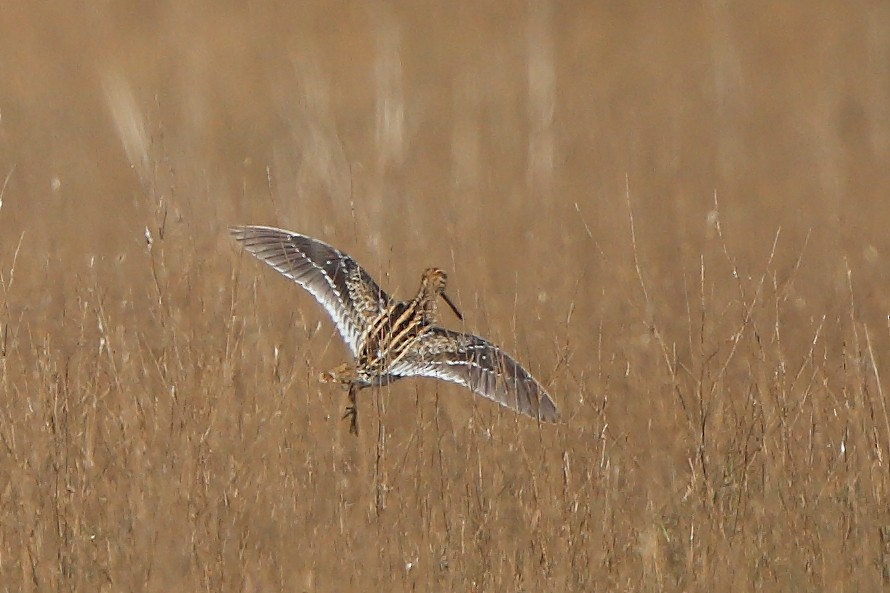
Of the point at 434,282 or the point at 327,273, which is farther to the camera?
the point at 327,273

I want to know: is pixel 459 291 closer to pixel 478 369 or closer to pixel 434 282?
pixel 434 282

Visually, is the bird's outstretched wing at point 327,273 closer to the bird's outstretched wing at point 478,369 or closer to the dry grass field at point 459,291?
the dry grass field at point 459,291

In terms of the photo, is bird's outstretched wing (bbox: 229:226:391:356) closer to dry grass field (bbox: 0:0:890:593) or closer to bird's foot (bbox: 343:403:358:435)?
dry grass field (bbox: 0:0:890:593)

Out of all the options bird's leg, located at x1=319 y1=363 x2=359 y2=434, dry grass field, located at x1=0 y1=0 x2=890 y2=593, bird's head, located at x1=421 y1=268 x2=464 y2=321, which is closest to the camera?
dry grass field, located at x1=0 y1=0 x2=890 y2=593

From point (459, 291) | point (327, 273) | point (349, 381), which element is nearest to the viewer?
point (349, 381)

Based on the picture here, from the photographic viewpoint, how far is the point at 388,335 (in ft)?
16.3

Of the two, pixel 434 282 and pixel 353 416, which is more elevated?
pixel 434 282

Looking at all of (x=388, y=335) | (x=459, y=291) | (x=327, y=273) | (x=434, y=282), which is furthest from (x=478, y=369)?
(x=459, y=291)

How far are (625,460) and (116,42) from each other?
1013 centimetres

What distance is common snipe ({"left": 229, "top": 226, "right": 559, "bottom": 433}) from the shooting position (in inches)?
191

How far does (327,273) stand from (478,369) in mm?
912

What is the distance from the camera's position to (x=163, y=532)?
420 centimetres

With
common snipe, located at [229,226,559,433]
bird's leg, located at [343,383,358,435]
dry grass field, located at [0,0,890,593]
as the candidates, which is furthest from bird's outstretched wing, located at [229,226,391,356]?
bird's leg, located at [343,383,358,435]

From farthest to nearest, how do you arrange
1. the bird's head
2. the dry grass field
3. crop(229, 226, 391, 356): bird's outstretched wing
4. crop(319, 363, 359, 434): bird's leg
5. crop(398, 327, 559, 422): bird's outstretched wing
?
crop(229, 226, 391, 356): bird's outstretched wing, the bird's head, crop(319, 363, 359, 434): bird's leg, crop(398, 327, 559, 422): bird's outstretched wing, the dry grass field
